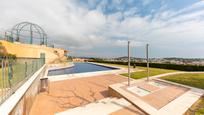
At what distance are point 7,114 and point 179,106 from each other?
211 inches

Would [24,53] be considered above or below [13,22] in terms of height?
below

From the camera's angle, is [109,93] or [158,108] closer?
[158,108]

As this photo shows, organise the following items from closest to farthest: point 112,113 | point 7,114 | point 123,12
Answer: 1. point 7,114
2. point 112,113
3. point 123,12

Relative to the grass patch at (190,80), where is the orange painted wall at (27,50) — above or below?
above

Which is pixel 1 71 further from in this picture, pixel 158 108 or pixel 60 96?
pixel 158 108

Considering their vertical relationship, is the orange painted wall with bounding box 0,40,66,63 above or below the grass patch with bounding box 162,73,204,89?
above

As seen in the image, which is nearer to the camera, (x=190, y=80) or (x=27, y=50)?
(x=190, y=80)

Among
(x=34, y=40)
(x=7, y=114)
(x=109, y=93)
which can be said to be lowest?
(x=109, y=93)

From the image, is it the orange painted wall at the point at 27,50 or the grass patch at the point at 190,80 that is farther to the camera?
the orange painted wall at the point at 27,50

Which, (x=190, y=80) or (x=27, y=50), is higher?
(x=27, y=50)

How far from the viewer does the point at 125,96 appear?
218 inches

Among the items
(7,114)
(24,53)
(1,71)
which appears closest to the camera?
(7,114)

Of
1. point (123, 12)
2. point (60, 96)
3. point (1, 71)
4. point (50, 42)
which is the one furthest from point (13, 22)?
point (1, 71)

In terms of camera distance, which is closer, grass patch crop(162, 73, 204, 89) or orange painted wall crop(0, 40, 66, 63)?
grass patch crop(162, 73, 204, 89)
